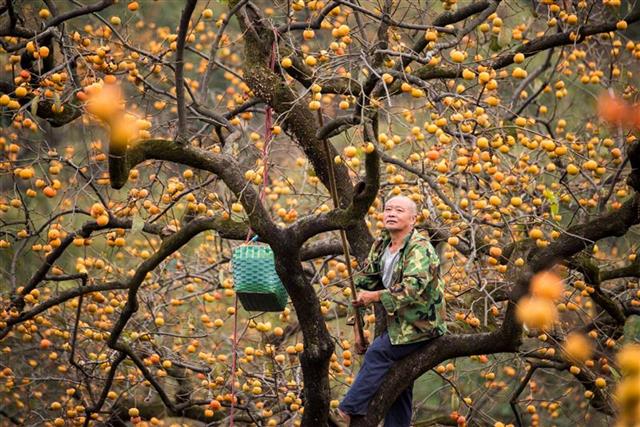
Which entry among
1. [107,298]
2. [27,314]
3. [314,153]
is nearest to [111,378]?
[27,314]

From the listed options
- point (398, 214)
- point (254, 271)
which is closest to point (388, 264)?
point (398, 214)

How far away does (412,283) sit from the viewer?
12.7 ft

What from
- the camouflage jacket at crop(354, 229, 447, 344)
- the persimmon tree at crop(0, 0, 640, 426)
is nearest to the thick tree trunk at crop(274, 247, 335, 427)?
the persimmon tree at crop(0, 0, 640, 426)

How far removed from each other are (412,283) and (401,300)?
0.28 feet

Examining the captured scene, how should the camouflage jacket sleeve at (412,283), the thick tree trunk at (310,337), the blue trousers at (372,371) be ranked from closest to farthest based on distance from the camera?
the camouflage jacket sleeve at (412,283) → the blue trousers at (372,371) → the thick tree trunk at (310,337)

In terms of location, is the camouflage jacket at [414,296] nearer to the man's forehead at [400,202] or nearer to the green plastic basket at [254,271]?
the man's forehead at [400,202]

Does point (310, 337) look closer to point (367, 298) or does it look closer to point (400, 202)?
point (367, 298)

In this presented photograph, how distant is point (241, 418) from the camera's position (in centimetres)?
573

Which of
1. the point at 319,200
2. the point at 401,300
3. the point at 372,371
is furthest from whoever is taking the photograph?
the point at 319,200

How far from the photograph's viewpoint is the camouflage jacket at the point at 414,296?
3.87 metres

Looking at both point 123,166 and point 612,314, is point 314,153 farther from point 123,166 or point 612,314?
point 612,314

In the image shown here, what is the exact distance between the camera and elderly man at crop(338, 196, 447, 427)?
389cm

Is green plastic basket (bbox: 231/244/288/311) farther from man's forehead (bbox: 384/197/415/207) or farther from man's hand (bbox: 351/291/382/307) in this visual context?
man's forehead (bbox: 384/197/415/207)

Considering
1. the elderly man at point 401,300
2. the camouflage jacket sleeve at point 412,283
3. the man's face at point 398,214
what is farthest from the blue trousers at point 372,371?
the man's face at point 398,214
